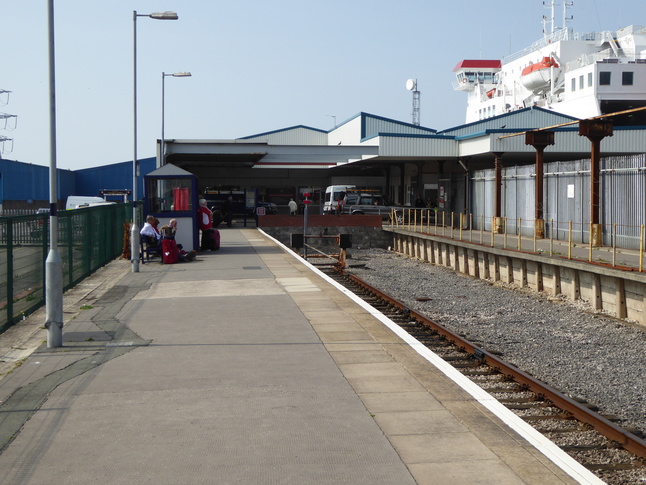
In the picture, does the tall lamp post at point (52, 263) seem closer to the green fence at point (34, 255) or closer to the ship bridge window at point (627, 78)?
the green fence at point (34, 255)

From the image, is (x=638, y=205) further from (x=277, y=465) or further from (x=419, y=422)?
(x=277, y=465)

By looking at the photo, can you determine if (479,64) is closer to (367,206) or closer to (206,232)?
(367,206)

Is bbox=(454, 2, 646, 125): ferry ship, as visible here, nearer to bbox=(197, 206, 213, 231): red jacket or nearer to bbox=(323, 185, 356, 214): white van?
bbox=(323, 185, 356, 214): white van

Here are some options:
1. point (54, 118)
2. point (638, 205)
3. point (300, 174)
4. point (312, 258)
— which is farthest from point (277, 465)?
point (300, 174)

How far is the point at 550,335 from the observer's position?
14969 millimetres

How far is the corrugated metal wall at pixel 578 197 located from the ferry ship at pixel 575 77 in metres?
23.7

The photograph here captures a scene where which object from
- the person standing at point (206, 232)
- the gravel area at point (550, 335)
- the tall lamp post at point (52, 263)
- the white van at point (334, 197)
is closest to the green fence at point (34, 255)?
the tall lamp post at point (52, 263)

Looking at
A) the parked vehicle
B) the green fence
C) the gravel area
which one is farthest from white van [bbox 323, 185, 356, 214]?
the green fence

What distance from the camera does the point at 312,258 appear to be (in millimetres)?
34531

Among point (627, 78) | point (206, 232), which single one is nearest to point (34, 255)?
point (206, 232)

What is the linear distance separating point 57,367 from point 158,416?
269 centimetres

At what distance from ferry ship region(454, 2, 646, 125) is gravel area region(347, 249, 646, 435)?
36.2m

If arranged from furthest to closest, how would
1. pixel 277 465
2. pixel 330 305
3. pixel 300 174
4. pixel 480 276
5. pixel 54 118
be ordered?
pixel 300 174 < pixel 480 276 < pixel 330 305 < pixel 54 118 < pixel 277 465

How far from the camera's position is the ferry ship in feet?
188
